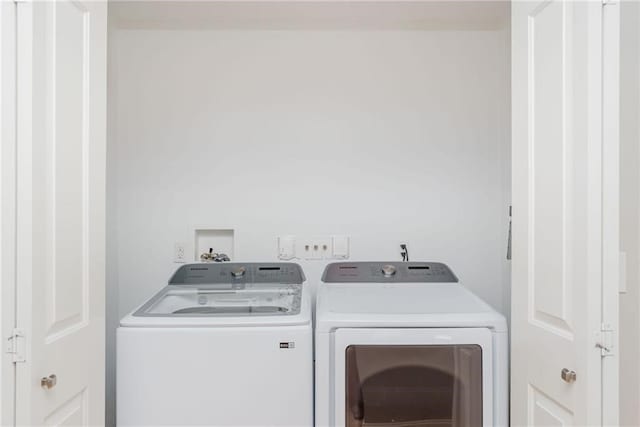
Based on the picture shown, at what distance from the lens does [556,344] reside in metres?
1.11

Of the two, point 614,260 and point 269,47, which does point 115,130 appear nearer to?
point 269,47

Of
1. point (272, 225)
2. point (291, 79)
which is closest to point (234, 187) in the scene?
point (272, 225)

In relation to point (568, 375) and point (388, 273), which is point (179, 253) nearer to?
point (388, 273)

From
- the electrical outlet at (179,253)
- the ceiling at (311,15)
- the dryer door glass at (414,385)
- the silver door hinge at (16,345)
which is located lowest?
the dryer door glass at (414,385)

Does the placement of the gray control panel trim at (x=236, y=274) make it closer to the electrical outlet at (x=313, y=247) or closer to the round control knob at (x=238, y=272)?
the round control knob at (x=238, y=272)

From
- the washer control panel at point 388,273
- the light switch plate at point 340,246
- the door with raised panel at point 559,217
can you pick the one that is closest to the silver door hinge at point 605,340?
the door with raised panel at point 559,217

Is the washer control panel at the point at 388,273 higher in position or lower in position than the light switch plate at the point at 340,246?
lower

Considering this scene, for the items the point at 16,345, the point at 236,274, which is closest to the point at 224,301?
the point at 236,274

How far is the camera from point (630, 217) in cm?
112

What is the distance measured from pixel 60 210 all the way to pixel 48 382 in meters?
0.40

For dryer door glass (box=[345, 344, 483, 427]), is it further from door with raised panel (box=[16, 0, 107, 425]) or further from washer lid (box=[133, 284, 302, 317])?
door with raised panel (box=[16, 0, 107, 425])

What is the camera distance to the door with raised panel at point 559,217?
0.98m

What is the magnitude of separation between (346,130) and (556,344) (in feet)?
4.86

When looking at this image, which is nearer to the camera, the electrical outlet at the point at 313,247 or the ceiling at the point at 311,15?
the ceiling at the point at 311,15
